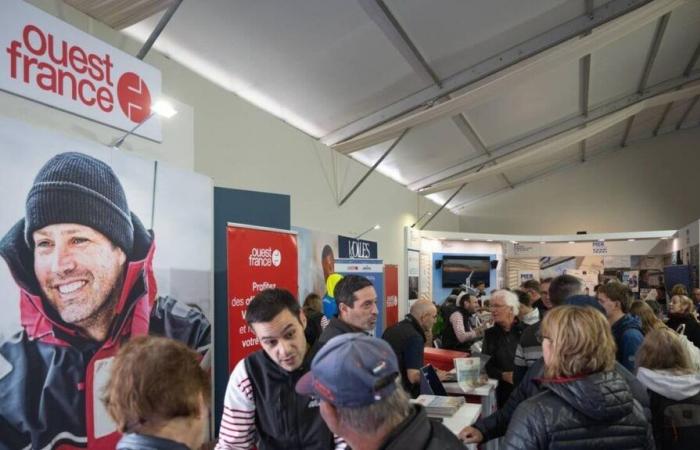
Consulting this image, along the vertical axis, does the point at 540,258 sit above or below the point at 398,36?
below

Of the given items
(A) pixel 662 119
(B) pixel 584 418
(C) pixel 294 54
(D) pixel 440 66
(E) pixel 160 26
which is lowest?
(B) pixel 584 418

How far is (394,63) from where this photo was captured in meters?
5.19

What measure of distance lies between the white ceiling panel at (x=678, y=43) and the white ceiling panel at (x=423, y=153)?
324cm

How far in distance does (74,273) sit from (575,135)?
26.5ft

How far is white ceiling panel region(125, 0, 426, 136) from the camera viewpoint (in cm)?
382

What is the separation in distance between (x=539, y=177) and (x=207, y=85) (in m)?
11.7

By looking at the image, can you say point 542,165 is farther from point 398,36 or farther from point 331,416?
point 331,416

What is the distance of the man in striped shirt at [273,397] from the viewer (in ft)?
5.01

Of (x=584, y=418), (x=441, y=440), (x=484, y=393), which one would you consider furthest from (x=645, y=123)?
(x=441, y=440)

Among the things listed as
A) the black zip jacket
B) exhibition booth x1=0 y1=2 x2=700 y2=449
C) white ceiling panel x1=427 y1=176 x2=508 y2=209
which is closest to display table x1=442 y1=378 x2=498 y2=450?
exhibition booth x1=0 y1=2 x2=700 y2=449

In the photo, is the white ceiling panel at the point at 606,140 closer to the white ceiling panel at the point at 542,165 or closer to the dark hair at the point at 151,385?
the white ceiling panel at the point at 542,165

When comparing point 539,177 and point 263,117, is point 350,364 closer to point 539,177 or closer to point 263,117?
point 263,117

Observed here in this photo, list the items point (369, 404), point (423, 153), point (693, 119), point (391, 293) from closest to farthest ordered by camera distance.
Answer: point (369, 404), point (391, 293), point (423, 153), point (693, 119)

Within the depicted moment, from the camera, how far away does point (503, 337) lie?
3482mm
